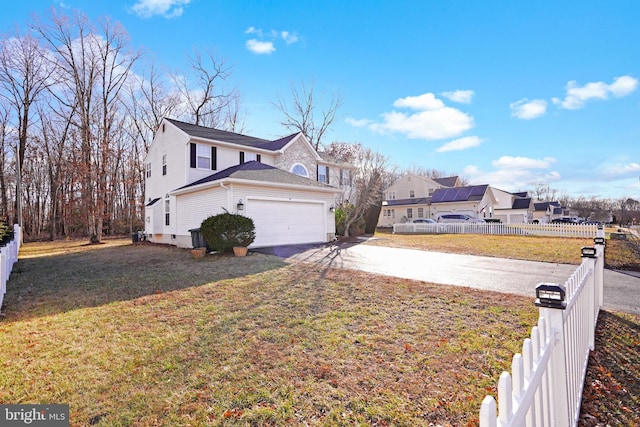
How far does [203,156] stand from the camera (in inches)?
647

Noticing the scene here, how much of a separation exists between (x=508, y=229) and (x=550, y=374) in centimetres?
2133

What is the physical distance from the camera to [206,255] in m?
11.6

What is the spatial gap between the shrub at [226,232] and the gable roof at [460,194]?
27269 mm

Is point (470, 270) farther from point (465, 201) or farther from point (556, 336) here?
point (465, 201)

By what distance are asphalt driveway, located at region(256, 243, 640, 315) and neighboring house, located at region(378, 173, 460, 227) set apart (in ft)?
81.1

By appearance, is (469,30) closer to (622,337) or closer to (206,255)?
(622,337)

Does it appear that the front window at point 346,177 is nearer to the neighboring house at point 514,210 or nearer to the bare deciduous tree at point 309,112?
the bare deciduous tree at point 309,112

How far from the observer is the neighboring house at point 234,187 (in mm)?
13141

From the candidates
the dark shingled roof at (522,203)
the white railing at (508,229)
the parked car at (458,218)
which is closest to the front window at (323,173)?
the white railing at (508,229)

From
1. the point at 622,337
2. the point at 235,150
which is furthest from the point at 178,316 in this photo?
the point at 235,150

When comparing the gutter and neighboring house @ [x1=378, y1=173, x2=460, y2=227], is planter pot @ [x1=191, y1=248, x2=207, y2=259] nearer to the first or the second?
the gutter

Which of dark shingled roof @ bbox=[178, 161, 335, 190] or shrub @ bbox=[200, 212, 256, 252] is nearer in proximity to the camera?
shrub @ bbox=[200, 212, 256, 252]

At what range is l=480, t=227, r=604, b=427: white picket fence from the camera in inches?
52.3

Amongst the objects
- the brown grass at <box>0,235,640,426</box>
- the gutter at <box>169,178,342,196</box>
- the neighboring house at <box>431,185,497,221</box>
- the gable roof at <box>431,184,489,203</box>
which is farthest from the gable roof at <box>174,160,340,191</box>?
the gable roof at <box>431,184,489,203</box>
